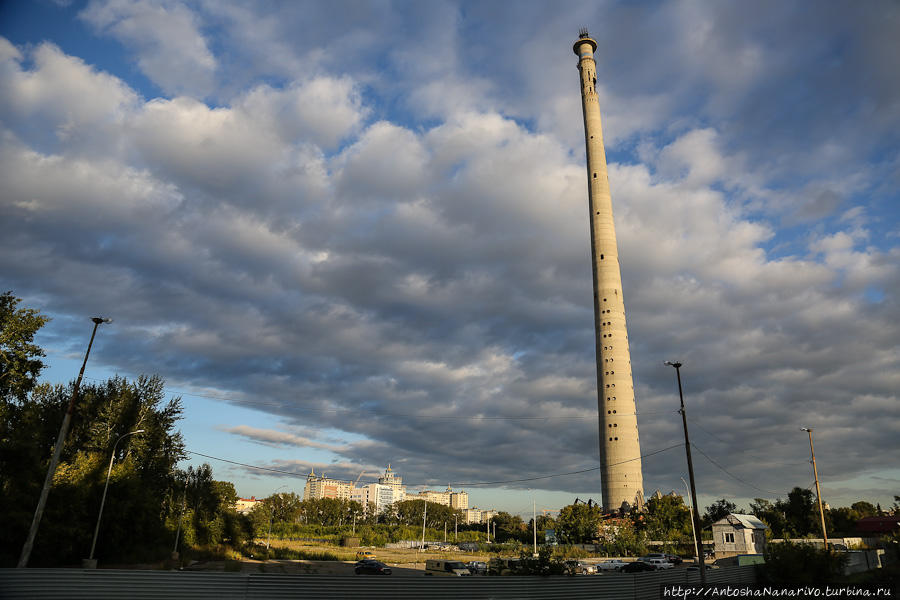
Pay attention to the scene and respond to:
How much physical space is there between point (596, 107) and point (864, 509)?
431 ft

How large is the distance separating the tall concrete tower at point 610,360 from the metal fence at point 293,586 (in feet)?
227

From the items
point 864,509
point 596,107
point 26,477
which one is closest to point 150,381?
point 26,477

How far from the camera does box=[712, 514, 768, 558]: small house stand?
59.6 m

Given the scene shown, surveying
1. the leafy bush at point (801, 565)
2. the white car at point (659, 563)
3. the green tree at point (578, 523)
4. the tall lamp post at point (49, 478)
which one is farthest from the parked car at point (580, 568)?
the green tree at point (578, 523)

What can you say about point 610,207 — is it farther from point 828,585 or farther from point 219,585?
point 219,585

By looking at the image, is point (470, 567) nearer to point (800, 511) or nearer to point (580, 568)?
point (580, 568)

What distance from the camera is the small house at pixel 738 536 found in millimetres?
59628

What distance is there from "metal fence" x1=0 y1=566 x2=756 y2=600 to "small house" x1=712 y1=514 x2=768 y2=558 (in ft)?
110

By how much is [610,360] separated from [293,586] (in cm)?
8618

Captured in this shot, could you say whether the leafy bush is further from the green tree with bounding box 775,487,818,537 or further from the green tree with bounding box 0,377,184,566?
the green tree with bounding box 775,487,818,537

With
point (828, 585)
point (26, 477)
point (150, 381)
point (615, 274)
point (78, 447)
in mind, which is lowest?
point (828, 585)

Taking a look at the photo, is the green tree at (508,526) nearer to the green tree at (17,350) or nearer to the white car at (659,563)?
the white car at (659,563)

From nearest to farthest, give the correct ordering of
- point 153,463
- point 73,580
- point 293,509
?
point 73,580
point 153,463
point 293,509

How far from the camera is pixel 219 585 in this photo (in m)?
22.5
